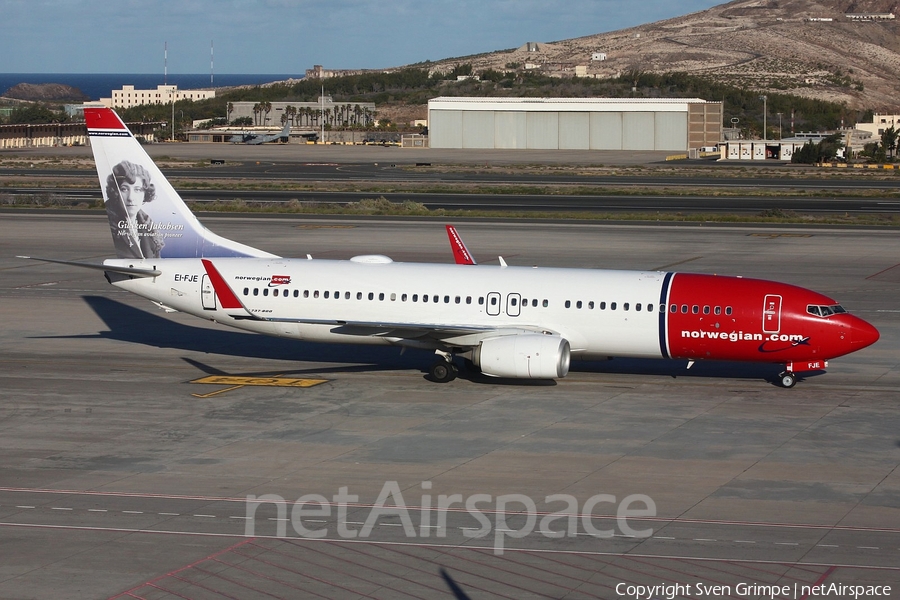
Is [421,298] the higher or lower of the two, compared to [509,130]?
lower

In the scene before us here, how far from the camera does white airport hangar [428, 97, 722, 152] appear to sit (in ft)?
626

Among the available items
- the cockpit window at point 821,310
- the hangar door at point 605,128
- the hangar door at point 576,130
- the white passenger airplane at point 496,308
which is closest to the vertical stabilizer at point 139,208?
the white passenger airplane at point 496,308

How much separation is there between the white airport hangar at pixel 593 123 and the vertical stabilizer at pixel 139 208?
158626 mm

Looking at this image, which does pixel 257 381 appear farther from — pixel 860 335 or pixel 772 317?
pixel 860 335

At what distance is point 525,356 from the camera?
3450 cm

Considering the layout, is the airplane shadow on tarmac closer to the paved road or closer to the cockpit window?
the cockpit window

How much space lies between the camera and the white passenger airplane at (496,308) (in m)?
35.0

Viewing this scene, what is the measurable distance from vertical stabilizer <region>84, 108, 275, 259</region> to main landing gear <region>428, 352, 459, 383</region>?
7.82 m

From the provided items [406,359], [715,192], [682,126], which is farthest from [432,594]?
[682,126]

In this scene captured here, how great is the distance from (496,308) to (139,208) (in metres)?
14.1

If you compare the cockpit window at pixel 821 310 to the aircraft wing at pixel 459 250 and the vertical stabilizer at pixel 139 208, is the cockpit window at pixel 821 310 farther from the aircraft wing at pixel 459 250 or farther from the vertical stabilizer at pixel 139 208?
the vertical stabilizer at pixel 139 208

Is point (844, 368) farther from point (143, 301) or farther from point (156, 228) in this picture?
point (143, 301)

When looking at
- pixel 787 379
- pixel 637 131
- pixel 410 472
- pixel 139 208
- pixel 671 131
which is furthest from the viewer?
pixel 637 131

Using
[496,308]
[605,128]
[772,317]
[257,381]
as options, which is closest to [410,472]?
[496,308]
